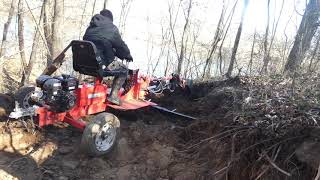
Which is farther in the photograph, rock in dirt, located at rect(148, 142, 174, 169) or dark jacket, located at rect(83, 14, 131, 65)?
dark jacket, located at rect(83, 14, 131, 65)

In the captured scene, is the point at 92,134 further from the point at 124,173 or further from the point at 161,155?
the point at 161,155

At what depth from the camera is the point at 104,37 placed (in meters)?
6.32

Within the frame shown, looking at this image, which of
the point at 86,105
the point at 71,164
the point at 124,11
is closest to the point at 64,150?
the point at 71,164

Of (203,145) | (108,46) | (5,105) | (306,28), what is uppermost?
(306,28)

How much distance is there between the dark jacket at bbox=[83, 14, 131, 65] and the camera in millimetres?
6309

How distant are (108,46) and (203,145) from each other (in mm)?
2262

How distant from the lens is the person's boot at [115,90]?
6691 mm

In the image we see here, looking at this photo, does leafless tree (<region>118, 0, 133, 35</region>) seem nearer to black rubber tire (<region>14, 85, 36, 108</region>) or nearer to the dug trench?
the dug trench

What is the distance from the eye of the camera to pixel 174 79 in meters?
8.80

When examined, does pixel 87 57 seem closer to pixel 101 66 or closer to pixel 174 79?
pixel 101 66

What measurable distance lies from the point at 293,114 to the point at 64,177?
305cm

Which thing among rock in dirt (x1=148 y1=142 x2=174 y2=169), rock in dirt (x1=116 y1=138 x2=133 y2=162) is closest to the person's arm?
rock in dirt (x1=116 y1=138 x2=133 y2=162)

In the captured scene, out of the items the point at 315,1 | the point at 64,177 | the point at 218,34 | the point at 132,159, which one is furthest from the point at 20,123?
the point at 218,34

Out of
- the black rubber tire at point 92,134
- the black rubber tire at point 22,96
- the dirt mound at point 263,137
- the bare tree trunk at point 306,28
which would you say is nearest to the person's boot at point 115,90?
the black rubber tire at point 92,134
